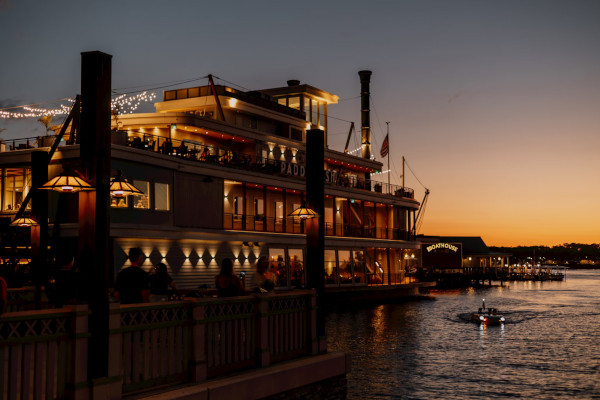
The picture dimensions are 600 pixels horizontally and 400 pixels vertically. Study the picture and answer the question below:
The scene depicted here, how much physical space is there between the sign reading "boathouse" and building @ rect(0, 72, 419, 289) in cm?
4544

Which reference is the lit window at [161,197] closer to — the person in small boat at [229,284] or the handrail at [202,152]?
the handrail at [202,152]

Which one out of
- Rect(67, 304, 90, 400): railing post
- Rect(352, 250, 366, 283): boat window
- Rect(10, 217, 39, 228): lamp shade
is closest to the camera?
Rect(67, 304, 90, 400): railing post

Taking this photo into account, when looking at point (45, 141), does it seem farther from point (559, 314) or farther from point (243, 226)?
point (559, 314)

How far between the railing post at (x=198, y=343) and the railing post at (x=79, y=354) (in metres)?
1.96

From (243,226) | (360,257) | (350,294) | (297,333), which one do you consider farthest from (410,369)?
(360,257)

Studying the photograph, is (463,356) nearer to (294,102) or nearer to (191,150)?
(191,150)

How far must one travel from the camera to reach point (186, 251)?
33.3 metres

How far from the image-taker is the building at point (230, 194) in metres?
30.7

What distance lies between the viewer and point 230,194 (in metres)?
39.3

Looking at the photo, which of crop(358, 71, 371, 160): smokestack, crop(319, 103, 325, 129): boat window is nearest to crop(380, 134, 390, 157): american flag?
crop(358, 71, 371, 160): smokestack

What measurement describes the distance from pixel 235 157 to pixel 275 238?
532 cm

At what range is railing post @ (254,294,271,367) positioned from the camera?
11.6 metres

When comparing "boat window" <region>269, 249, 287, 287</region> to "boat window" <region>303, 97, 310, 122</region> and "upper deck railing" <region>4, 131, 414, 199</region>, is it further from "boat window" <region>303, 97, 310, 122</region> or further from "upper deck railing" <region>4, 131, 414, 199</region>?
"boat window" <region>303, 97, 310, 122</region>

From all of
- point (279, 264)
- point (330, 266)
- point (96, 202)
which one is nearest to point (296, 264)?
point (279, 264)
